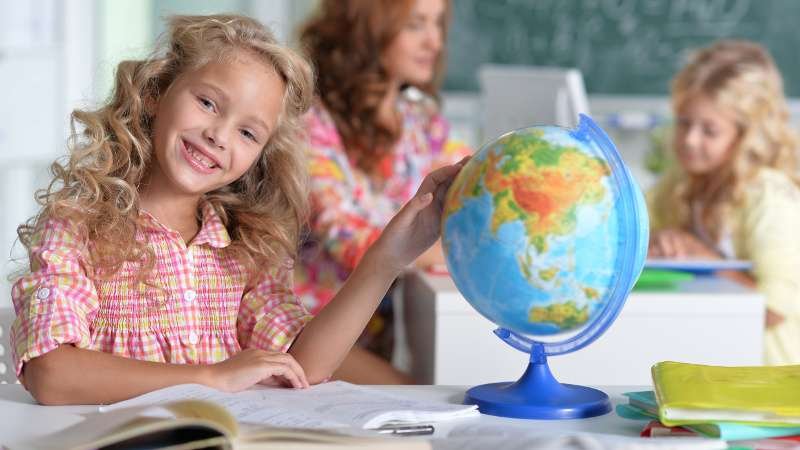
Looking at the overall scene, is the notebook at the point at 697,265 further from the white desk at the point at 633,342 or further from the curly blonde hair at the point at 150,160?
the curly blonde hair at the point at 150,160

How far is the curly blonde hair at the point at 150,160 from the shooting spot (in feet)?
5.81

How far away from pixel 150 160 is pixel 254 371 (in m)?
0.47

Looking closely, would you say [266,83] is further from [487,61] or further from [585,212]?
[487,61]

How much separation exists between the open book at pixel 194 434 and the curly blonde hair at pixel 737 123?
241 centimetres

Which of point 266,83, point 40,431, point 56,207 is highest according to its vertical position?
point 266,83

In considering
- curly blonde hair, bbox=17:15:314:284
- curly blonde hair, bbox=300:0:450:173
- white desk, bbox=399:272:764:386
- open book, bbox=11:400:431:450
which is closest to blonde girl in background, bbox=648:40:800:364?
white desk, bbox=399:272:764:386

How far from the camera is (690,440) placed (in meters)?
1.29

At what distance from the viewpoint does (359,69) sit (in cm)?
325

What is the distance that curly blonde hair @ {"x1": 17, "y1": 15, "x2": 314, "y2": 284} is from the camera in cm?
177

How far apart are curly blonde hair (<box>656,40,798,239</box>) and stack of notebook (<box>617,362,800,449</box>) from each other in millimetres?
2001

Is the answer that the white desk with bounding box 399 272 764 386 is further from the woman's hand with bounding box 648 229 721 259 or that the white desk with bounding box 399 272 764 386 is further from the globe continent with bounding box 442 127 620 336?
the globe continent with bounding box 442 127 620 336

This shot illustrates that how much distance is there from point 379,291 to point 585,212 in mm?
→ 421

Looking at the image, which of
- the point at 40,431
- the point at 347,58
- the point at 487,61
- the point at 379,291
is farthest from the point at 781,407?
the point at 487,61

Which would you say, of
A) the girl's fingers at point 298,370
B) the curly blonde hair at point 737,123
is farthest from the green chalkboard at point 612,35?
the girl's fingers at point 298,370
